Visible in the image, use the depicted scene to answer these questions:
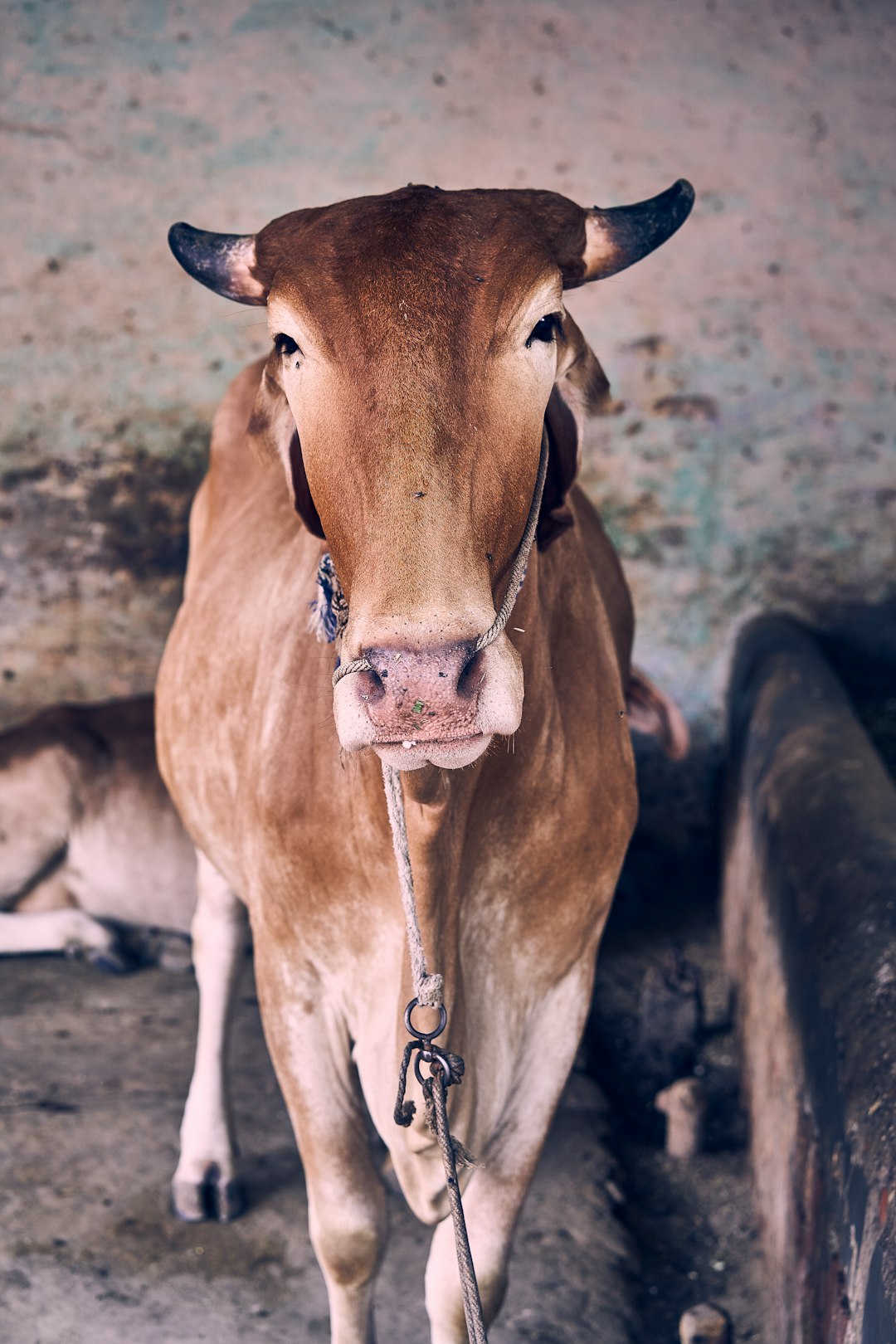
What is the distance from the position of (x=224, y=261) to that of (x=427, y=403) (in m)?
0.53

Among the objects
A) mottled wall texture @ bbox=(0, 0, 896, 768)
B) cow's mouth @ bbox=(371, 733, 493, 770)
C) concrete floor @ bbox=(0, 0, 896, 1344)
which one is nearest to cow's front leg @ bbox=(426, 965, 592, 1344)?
cow's mouth @ bbox=(371, 733, 493, 770)

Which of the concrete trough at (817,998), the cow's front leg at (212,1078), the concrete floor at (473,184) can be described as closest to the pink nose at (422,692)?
the concrete trough at (817,998)

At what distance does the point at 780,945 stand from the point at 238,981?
4.26 ft

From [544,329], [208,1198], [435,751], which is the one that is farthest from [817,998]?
[208,1198]

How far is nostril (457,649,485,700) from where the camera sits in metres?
1.40

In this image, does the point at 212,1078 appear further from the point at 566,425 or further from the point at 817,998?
the point at 566,425

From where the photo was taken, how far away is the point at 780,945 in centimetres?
291

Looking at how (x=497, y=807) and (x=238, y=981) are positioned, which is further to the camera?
(x=238, y=981)

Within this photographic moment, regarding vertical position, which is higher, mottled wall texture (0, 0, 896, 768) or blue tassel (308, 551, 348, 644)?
mottled wall texture (0, 0, 896, 768)

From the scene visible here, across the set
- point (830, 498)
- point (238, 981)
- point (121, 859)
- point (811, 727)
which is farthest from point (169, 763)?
point (830, 498)

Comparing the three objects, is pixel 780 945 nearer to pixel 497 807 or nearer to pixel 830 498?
pixel 497 807

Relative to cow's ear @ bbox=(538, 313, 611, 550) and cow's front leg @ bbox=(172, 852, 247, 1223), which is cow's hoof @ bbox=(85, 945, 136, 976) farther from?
cow's ear @ bbox=(538, 313, 611, 550)

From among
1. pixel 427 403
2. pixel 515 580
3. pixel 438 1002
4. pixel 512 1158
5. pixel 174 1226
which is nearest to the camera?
pixel 427 403

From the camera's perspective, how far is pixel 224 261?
184 cm
